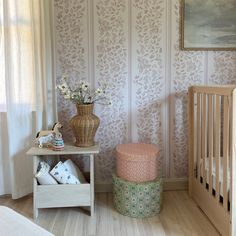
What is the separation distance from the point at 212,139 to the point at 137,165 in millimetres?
574

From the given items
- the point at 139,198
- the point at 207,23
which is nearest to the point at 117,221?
the point at 139,198

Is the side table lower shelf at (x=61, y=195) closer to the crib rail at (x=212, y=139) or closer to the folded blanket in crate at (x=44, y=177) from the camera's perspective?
the folded blanket in crate at (x=44, y=177)

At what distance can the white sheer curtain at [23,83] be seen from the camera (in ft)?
7.59

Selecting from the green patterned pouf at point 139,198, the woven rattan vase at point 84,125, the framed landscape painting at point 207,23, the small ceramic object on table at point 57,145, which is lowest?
the green patterned pouf at point 139,198

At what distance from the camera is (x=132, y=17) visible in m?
2.56

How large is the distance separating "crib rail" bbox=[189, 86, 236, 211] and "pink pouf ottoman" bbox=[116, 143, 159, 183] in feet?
1.26

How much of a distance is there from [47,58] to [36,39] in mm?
172

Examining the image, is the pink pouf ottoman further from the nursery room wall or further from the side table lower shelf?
the nursery room wall

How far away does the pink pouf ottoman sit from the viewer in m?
2.18

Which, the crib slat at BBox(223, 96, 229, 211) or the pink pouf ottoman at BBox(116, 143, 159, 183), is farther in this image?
the pink pouf ottoman at BBox(116, 143, 159, 183)

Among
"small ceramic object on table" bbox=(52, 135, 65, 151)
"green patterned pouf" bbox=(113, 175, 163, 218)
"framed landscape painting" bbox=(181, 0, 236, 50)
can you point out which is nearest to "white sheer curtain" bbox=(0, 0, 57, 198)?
"small ceramic object on table" bbox=(52, 135, 65, 151)

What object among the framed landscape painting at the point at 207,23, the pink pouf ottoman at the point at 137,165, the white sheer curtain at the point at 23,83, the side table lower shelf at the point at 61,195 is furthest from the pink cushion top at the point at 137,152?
the framed landscape painting at the point at 207,23

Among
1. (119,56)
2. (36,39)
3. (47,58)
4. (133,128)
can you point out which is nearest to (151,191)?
(133,128)

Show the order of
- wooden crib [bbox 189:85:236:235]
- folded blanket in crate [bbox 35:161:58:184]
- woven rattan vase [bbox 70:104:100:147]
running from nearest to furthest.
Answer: wooden crib [bbox 189:85:236:235] < folded blanket in crate [bbox 35:161:58:184] < woven rattan vase [bbox 70:104:100:147]
